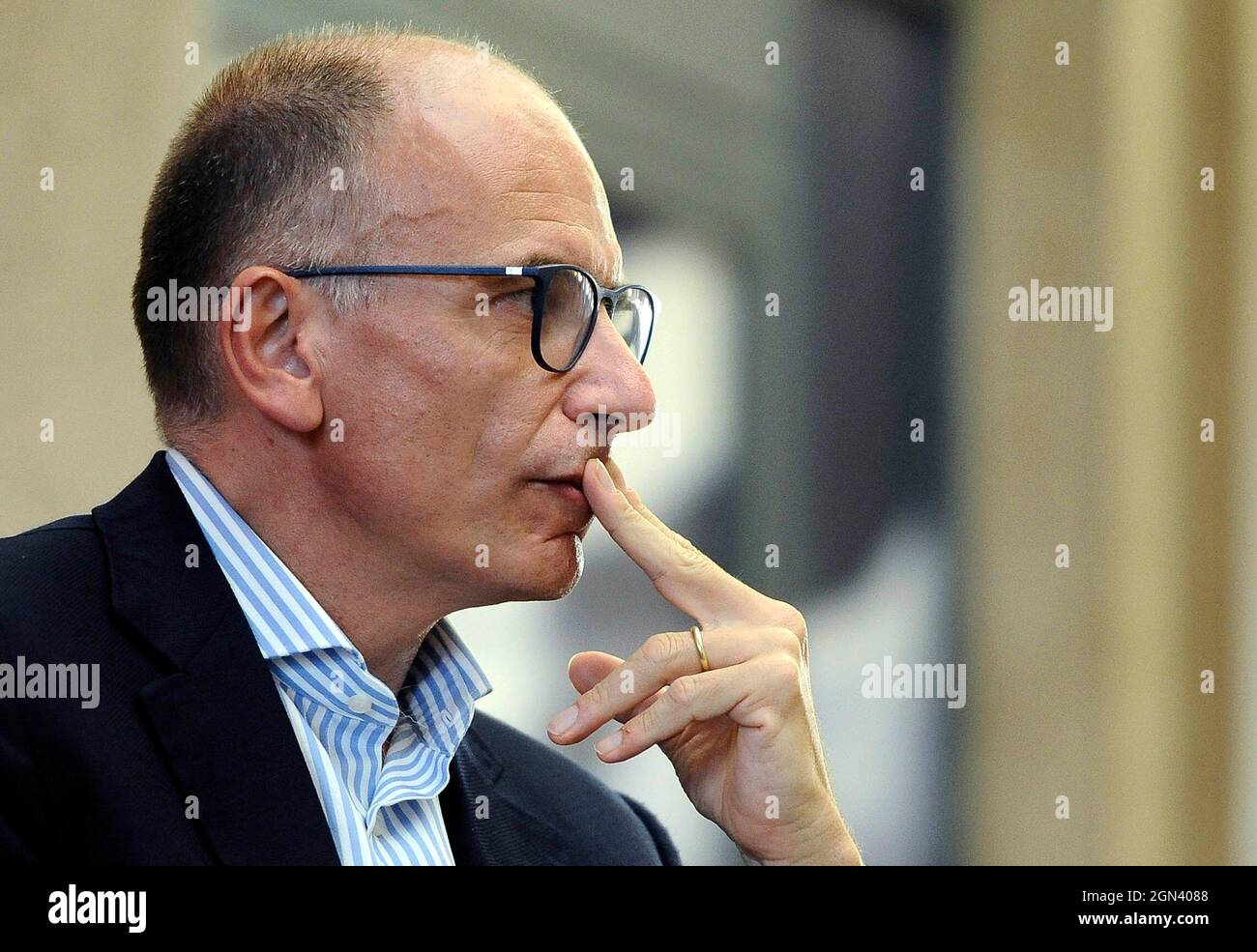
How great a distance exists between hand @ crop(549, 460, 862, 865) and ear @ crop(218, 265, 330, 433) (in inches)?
15.8

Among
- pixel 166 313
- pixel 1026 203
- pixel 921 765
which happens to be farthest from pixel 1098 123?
pixel 166 313

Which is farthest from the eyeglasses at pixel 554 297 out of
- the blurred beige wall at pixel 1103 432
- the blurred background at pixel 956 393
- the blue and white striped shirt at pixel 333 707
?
the blurred beige wall at pixel 1103 432

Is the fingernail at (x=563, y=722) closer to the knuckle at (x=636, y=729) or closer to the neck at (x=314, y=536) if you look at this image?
the knuckle at (x=636, y=729)

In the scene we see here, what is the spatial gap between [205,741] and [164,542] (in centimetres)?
28

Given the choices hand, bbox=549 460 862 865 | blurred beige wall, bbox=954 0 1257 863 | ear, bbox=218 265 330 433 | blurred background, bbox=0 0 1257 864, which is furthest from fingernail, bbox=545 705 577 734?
blurred beige wall, bbox=954 0 1257 863

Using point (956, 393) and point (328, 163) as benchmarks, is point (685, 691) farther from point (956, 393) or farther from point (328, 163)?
point (956, 393)

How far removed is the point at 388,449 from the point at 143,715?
45 centimetres

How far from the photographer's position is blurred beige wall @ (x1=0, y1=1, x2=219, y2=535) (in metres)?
2.50

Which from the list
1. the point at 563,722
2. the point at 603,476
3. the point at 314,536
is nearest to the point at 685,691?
the point at 563,722

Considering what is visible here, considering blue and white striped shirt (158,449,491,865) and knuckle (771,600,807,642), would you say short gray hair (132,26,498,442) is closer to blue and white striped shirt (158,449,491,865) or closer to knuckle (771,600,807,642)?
blue and white striped shirt (158,449,491,865)

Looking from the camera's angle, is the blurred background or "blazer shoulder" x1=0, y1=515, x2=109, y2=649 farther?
the blurred background

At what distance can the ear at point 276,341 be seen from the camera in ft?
5.35

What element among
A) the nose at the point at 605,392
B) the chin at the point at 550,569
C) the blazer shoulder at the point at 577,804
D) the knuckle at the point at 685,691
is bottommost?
the blazer shoulder at the point at 577,804

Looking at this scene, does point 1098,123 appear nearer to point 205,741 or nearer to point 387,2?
point 387,2
